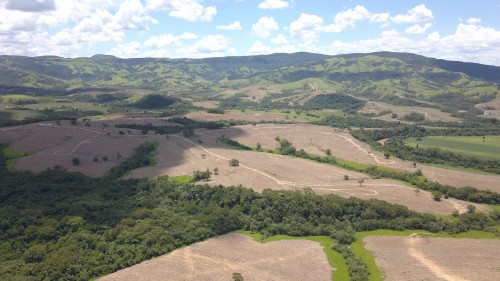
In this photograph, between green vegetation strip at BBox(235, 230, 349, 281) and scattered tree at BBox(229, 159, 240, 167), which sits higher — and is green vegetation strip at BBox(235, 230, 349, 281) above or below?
below

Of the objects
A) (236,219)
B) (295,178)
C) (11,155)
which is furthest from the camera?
(11,155)

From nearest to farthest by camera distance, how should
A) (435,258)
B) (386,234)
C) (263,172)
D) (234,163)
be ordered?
(435,258)
(386,234)
(263,172)
(234,163)

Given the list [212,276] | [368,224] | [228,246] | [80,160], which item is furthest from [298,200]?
[80,160]

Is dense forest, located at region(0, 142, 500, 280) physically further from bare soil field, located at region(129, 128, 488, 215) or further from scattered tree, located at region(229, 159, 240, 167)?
scattered tree, located at region(229, 159, 240, 167)

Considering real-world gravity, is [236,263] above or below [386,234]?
below

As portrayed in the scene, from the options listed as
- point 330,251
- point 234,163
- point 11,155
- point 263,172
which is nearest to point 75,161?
point 11,155

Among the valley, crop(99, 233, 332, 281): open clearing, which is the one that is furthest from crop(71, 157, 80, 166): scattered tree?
crop(99, 233, 332, 281): open clearing

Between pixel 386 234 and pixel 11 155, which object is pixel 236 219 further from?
pixel 11 155
